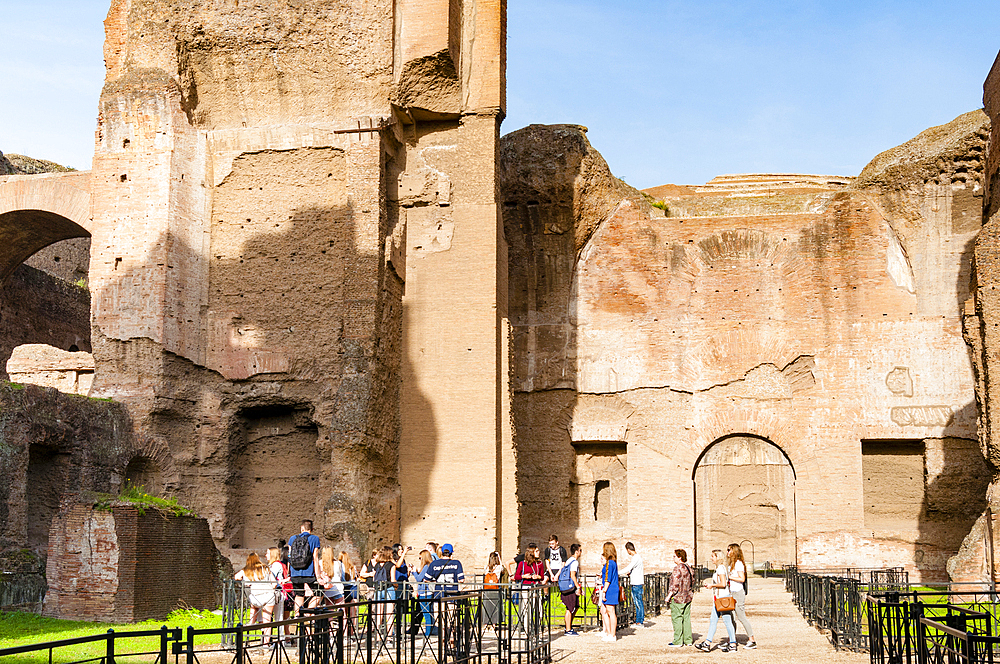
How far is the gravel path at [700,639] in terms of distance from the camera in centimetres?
857

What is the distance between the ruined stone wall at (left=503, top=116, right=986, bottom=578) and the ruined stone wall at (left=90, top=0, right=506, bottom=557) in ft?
10.6

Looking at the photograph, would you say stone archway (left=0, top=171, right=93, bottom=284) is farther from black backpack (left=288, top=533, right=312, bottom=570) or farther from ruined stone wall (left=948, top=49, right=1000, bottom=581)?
ruined stone wall (left=948, top=49, right=1000, bottom=581)

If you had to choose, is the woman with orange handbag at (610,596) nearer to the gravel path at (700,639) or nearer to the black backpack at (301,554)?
the gravel path at (700,639)

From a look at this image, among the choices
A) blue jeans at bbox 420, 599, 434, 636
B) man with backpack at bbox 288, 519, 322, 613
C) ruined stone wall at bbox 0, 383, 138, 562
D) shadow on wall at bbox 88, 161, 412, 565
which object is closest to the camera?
blue jeans at bbox 420, 599, 434, 636

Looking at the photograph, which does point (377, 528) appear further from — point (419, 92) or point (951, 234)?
point (951, 234)

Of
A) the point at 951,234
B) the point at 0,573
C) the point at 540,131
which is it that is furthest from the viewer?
the point at 540,131

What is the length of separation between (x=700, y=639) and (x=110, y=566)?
5987 millimetres

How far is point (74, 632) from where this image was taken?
10.2 meters

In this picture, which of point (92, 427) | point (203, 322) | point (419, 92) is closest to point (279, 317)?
point (203, 322)

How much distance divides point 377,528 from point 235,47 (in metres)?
7.36

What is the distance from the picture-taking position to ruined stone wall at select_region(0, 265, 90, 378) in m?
19.9

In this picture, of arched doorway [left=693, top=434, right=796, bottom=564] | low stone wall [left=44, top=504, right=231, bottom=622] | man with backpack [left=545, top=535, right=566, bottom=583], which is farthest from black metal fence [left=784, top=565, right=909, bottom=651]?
arched doorway [left=693, top=434, right=796, bottom=564]

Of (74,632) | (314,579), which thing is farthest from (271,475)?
(314,579)

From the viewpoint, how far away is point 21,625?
1067 centimetres
